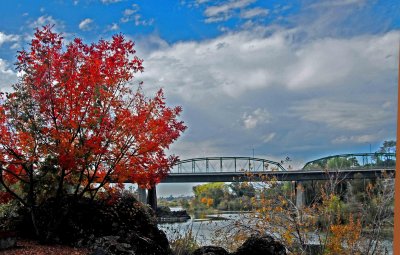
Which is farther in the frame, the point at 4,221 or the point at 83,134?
the point at 4,221

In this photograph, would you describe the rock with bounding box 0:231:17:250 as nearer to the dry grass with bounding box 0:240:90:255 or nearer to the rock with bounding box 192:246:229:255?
the dry grass with bounding box 0:240:90:255

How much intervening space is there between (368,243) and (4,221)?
25.5 feet

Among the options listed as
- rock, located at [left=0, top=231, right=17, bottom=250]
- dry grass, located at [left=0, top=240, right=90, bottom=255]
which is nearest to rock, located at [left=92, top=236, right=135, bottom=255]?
dry grass, located at [left=0, top=240, right=90, bottom=255]

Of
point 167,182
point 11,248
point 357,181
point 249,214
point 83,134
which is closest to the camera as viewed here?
point 11,248

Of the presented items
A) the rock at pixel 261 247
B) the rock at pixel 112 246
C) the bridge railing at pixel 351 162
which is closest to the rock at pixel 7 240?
the rock at pixel 112 246

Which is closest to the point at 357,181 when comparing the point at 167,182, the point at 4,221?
the point at 167,182

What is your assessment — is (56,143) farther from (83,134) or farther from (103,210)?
(103,210)

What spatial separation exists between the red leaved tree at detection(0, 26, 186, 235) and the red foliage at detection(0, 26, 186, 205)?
0.06ft

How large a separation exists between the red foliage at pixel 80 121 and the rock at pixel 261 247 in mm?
2307

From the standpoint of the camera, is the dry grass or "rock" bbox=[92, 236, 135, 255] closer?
the dry grass

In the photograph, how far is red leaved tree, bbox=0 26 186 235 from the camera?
9.85 m

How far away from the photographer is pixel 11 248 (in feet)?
30.5

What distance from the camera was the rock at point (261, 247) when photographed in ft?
33.9

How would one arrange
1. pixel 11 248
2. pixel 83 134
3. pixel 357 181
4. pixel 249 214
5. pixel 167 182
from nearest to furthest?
pixel 11 248, pixel 83 134, pixel 249 214, pixel 357 181, pixel 167 182
